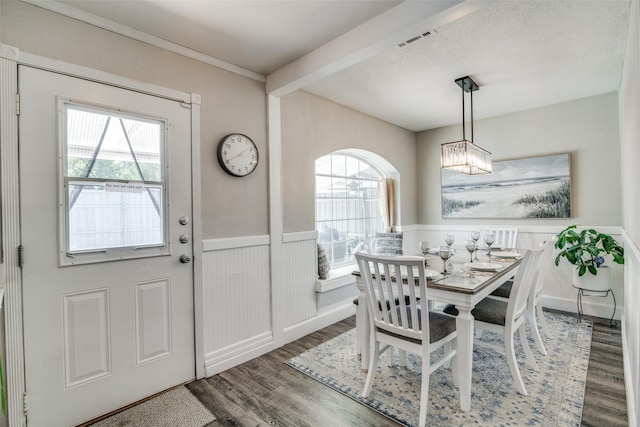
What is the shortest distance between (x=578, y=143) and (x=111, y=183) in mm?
4717

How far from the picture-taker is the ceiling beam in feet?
5.61

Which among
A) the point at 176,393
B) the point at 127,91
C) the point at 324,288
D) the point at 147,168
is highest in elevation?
the point at 127,91

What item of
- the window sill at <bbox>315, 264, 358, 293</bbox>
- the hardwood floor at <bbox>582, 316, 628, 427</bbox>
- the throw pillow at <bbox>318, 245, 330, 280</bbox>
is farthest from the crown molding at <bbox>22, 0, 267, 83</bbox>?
the hardwood floor at <bbox>582, 316, 628, 427</bbox>

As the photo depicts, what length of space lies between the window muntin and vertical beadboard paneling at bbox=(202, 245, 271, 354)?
49cm

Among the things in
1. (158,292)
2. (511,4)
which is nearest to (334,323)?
(158,292)

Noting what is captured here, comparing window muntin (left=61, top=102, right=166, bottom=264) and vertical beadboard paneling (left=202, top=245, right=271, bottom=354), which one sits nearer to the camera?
window muntin (left=61, top=102, right=166, bottom=264)

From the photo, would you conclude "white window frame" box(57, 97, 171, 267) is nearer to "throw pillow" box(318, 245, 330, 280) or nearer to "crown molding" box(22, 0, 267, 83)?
"crown molding" box(22, 0, 267, 83)

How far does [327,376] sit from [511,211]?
3.26m

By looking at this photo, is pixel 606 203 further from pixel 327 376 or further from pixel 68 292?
pixel 68 292

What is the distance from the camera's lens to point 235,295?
8.57 ft

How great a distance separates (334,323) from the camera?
136 inches

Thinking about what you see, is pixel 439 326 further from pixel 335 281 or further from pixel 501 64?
pixel 501 64

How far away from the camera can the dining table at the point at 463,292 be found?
75.1 inches

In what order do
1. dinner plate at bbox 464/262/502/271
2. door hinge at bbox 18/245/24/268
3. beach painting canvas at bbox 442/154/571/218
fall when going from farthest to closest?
beach painting canvas at bbox 442/154/571/218 → dinner plate at bbox 464/262/502/271 → door hinge at bbox 18/245/24/268
